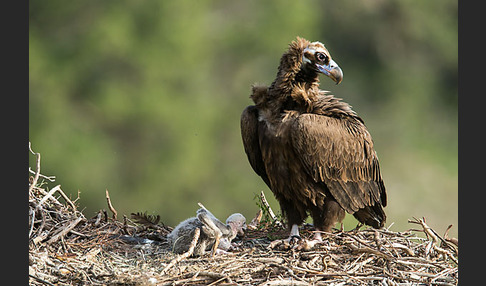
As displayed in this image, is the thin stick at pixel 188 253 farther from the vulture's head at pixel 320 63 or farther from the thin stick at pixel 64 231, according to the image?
the vulture's head at pixel 320 63

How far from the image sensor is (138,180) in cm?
1088

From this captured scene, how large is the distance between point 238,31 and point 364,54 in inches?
Result: 101

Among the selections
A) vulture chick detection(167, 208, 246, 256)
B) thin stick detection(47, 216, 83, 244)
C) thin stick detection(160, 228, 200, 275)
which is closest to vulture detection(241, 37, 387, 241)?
vulture chick detection(167, 208, 246, 256)

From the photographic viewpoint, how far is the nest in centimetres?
374

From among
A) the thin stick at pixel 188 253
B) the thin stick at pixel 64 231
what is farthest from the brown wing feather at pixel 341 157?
the thin stick at pixel 64 231

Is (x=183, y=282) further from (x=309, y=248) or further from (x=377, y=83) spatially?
(x=377, y=83)

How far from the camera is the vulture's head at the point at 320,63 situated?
4.71 m

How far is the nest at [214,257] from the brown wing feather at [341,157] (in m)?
0.30

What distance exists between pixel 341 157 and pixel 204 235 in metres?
1.19

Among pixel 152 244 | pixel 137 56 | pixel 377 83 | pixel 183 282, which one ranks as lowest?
pixel 183 282

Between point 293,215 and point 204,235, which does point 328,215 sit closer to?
point 293,215

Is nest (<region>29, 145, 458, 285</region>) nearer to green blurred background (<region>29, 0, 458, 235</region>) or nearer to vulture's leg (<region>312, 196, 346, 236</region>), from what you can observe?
vulture's leg (<region>312, 196, 346, 236</region>)

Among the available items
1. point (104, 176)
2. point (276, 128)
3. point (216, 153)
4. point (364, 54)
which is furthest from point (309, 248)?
point (364, 54)

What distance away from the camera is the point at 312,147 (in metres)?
4.48
